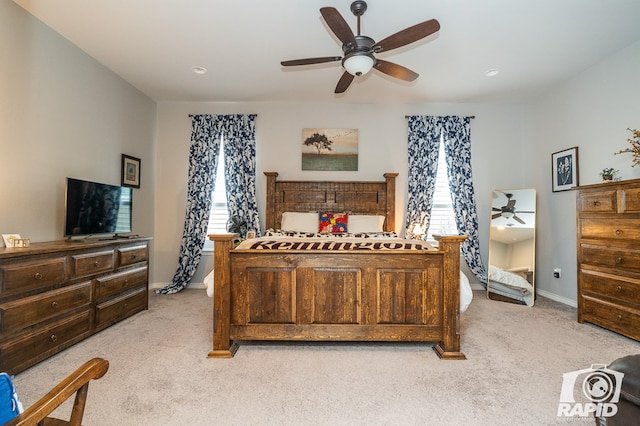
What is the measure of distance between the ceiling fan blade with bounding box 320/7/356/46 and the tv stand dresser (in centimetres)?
264

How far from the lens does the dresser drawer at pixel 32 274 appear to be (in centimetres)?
209

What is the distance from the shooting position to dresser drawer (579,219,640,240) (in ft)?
9.03

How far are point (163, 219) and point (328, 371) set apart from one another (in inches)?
148

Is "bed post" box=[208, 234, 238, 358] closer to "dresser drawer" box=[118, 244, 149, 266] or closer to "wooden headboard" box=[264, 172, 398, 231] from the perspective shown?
"dresser drawer" box=[118, 244, 149, 266]

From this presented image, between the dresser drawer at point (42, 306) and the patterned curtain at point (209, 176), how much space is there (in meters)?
1.90

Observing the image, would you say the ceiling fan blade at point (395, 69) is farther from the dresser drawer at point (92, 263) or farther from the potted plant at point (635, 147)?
the dresser drawer at point (92, 263)

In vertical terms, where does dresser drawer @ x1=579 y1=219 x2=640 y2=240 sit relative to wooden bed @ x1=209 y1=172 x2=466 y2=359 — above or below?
above

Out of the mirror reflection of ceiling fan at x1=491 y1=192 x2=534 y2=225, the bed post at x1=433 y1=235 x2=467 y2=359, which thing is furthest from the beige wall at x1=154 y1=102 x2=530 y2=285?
the bed post at x1=433 y1=235 x2=467 y2=359

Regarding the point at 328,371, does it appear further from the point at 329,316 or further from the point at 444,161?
the point at 444,161

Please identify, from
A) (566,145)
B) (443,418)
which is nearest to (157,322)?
(443,418)

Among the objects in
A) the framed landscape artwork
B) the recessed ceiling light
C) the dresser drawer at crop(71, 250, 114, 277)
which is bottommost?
the dresser drawer at crop(71, 250, 114, 277)

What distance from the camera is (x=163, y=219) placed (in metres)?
4.86

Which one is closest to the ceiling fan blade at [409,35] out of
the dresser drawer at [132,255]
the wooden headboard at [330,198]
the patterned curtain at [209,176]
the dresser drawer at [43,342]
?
the wooden headboard at [330,198]

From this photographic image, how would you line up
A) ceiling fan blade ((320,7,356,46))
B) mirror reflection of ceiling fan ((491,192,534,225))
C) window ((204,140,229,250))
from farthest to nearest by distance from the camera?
1. window ((204,140,229,250))
2. mirror reflection of ceiling fan ((491,192,534,225))
3. ceiling fan blade ((320,7,356,46))
